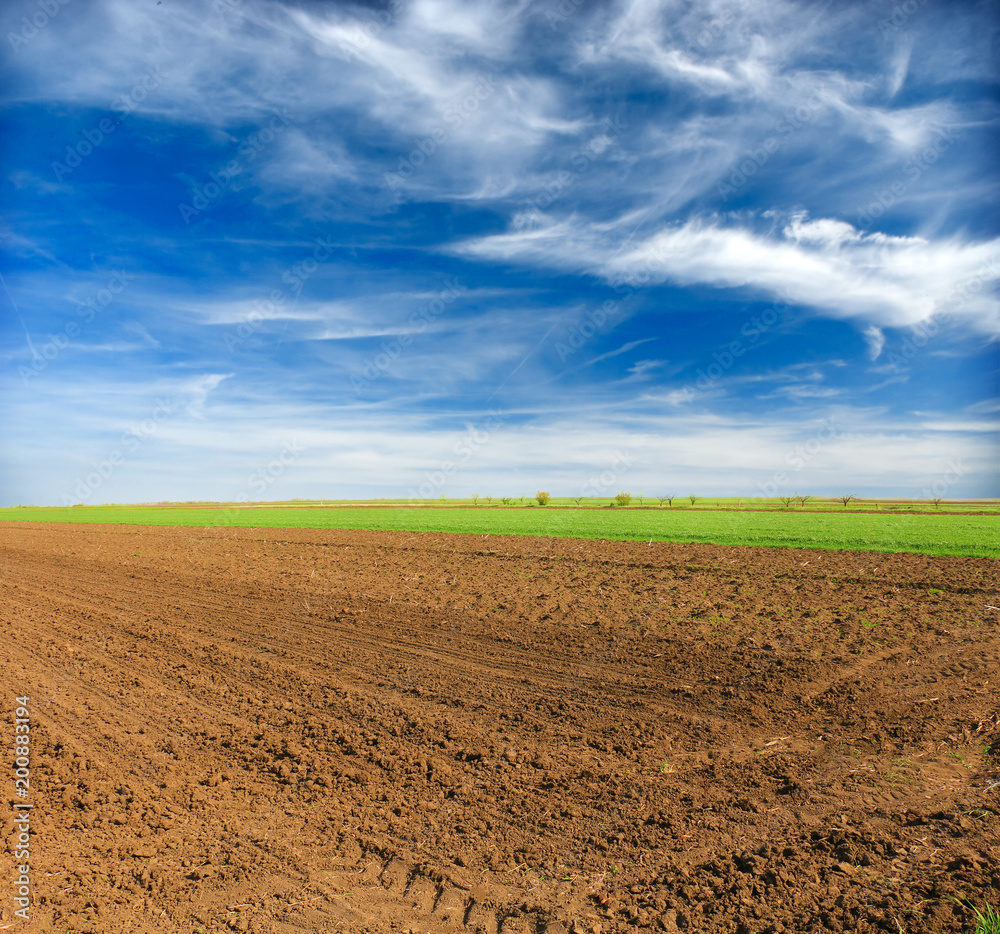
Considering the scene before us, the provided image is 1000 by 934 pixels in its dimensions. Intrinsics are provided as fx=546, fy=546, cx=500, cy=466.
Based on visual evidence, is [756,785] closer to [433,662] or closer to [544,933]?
[544,933]

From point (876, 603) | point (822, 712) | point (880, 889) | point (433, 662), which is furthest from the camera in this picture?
point (876, 603)

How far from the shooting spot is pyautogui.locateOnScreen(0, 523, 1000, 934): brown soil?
3.97 m

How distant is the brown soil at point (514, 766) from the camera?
3967 millimetres

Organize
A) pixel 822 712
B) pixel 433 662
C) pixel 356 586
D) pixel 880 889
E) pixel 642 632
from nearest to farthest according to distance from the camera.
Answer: pixel 880 889
pixel 822 712
pixel 433 662
pixel 642 632
pixel 356 586

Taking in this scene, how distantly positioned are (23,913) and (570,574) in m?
14.4

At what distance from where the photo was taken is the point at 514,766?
229 inches

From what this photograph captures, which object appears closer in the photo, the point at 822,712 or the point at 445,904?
the point at 445,904

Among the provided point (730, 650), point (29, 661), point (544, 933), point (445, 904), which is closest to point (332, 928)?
point (445, 904)

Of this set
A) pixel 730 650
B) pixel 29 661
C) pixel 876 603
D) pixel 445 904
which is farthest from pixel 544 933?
pixel 876 603

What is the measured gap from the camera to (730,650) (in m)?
9.69

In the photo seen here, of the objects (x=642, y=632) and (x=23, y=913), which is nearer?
(x=23, y=913)

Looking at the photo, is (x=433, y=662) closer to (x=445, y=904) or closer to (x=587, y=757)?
(x=587, y=757)

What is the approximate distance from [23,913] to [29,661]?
7.39 meters

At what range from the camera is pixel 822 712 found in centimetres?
718
